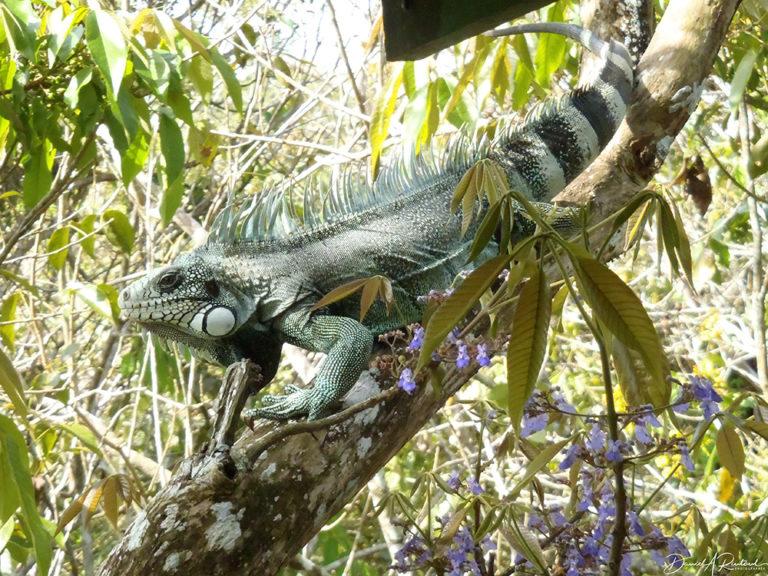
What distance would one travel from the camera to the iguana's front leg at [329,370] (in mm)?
2160

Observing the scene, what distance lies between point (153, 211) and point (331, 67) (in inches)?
54.4

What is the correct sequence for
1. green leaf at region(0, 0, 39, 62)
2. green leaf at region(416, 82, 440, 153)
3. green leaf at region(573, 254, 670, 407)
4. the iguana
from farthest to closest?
green leaf at region(416, 82, 440, 153)
the iguana
green leaf at region(0, 0, 39, 62)
green leaf at region(573, 254, 670, 407)

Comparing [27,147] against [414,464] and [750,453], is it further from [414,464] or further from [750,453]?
[750,453]

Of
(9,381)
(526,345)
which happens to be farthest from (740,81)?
(9,381)

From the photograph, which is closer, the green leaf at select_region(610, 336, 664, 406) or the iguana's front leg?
the green leaf at select_region(610, 336, 664, 406)

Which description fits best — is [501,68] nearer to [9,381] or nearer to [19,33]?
[19,33]

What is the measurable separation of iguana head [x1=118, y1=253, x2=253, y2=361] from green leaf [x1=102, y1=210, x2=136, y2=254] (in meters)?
0.88

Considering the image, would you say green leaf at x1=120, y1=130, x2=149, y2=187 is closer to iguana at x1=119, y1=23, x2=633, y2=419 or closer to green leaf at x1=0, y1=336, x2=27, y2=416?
iguana at x1=119, y1=23, x2=633, y2=419

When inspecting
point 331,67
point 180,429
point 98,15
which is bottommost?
point 180,429

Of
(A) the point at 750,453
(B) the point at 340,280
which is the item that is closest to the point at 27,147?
(B) the point at 340,280

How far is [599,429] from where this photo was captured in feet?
4.37

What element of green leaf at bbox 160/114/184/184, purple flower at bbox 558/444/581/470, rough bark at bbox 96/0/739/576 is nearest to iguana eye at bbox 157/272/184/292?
green leaf at bbox 160/114/184/184

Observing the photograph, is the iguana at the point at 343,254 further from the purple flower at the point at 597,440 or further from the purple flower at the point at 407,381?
the purple flower at the point at 597,440

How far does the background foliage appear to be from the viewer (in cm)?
143
